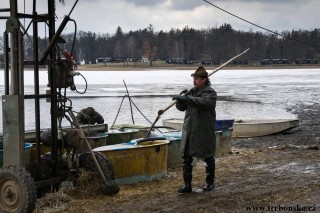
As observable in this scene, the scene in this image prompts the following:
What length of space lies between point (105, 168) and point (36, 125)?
123 centimetres

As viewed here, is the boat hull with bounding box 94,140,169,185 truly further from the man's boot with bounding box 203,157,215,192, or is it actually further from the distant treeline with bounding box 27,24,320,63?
the distant treeline with bounding box 27,24,320,63

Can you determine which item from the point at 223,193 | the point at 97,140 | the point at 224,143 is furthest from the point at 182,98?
the point at 224,143

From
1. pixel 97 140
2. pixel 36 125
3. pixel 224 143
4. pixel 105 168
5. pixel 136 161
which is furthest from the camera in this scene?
pixel 224 143

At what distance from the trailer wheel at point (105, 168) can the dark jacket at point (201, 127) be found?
1095mm

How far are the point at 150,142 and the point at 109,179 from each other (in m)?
1.71

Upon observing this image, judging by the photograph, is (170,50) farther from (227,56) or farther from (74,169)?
(74,169)

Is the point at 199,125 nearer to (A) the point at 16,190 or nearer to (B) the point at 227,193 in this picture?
(B) the point at 227,193

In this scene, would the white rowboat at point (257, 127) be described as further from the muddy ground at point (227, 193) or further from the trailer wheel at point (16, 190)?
the trailer wheel at point (16, 190)

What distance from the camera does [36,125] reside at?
6.85 m

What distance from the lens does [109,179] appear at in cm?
747

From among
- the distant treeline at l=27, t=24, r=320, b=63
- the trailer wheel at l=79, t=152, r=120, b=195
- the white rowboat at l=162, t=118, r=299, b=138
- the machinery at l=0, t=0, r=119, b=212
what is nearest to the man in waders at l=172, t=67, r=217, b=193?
the trailer wheel at l=79, t=152, r=120, b=195

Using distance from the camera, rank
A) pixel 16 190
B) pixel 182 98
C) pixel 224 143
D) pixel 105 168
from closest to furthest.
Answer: pixel 16 190
pixel 182 98
pixel 105 168
pixel 224 143

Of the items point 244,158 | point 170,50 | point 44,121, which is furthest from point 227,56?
point 244,158

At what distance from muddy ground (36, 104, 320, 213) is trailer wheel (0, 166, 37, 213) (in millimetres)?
488
